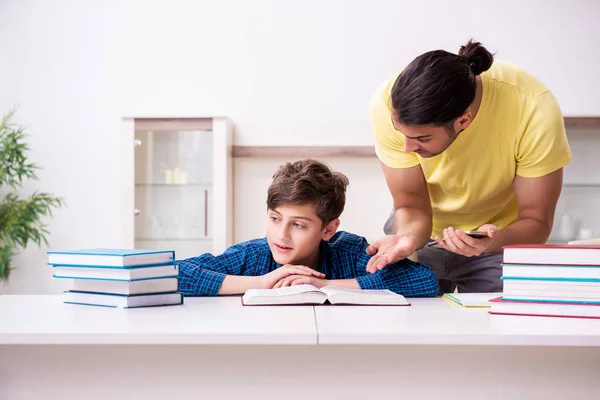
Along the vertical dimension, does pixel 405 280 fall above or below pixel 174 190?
below

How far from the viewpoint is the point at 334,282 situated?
70.4 inches

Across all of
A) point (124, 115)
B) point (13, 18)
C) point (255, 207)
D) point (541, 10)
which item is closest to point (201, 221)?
point (255, 207)

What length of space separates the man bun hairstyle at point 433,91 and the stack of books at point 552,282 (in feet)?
1.63

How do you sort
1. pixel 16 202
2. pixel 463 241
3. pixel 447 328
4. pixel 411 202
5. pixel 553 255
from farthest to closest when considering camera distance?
pixel 16 202, pixel 411 202, pixel 463 241, pixel 553 255, pixel 447 328

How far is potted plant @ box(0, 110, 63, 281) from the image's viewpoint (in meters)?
4.05

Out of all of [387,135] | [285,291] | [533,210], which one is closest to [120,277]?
[285,291]

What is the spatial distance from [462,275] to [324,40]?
2341 mm

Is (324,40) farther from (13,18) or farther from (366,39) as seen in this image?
(13,18)

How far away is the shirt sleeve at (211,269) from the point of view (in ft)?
5.64

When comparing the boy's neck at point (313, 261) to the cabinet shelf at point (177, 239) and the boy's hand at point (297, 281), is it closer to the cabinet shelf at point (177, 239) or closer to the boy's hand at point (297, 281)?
the boy's hand at point (297, 281)

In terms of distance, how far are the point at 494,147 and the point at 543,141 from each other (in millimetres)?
151

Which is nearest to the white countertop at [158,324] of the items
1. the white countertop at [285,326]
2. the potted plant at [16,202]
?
the white countertop at [285,326]

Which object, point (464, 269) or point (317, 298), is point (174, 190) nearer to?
point (464, 269)

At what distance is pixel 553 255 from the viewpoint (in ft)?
4.66
